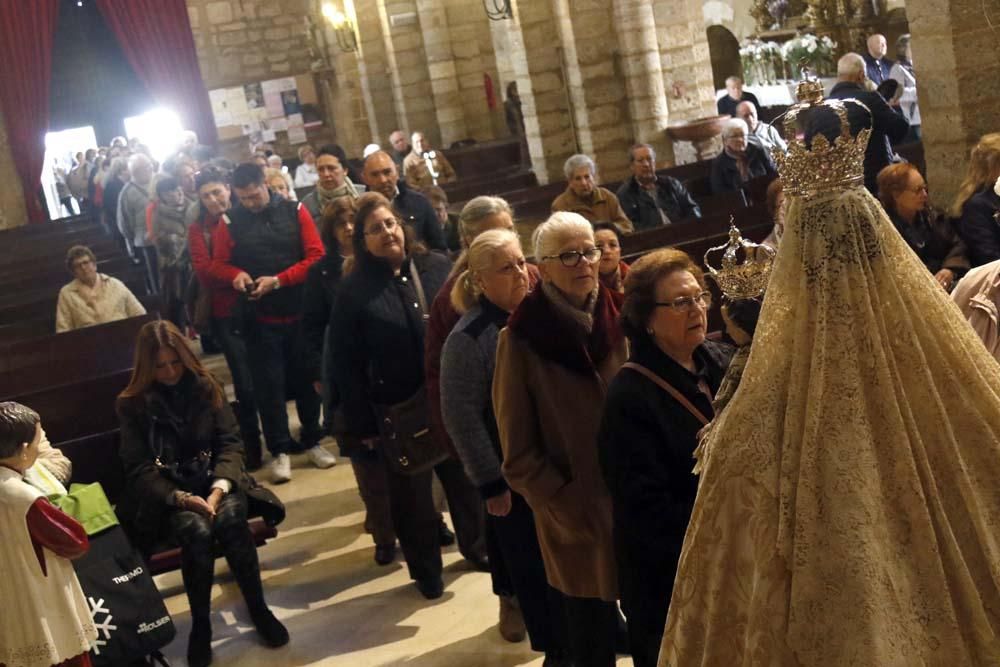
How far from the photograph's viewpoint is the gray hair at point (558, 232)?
11.7 feet

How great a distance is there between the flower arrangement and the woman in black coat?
11.0 meters

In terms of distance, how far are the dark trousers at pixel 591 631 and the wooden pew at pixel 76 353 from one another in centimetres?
436

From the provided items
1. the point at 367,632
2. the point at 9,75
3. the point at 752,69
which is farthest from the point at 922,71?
the point at 9,75

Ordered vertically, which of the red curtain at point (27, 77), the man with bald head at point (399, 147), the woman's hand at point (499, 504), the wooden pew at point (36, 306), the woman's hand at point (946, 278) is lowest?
the woman's hand at point (499, 504)

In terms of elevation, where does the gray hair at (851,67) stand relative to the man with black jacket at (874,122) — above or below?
above

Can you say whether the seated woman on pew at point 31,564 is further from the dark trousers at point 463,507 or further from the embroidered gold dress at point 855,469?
the embroidered gold dress at point 855,469

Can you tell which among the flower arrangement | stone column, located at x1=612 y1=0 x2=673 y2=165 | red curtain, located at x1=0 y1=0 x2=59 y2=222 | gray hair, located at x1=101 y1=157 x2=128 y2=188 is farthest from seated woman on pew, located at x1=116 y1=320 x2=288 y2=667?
red curtain, located at x1=0 y1=0 x2=59 y2=222

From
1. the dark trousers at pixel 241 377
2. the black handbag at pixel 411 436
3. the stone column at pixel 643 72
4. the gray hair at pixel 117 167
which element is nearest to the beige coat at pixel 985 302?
the black handbag at pixel 411 436

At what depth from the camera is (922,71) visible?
7141mm

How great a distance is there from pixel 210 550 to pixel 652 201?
3.93 metres

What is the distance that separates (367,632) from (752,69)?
1294 centimetres

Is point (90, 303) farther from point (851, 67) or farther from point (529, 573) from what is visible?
point (529, 573)

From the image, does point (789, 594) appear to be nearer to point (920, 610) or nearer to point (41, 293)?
point (920, 610)

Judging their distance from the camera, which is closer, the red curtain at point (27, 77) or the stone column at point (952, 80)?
the stone column at point (952, 80)
